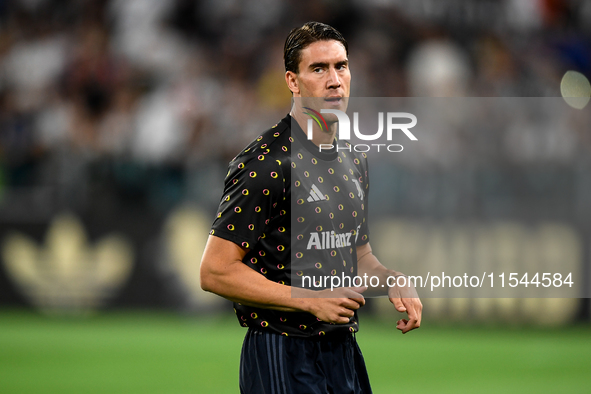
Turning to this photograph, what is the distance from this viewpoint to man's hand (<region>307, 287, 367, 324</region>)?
9.26 ft

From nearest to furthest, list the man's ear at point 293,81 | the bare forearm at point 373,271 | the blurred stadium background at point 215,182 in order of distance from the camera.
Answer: the man's ear at point 293,81 → the bare forearm at point 373,271 → the blurred stadium background at point 215,182

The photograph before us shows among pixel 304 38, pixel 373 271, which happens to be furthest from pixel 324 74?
pixel 373 271

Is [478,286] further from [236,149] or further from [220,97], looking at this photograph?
[220,97]

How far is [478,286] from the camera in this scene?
936 centimetres

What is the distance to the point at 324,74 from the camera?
3119 mm

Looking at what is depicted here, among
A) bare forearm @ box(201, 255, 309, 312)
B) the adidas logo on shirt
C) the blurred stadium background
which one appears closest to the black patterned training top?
the adidas logo on shirt

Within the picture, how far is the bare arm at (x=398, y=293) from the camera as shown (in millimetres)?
3057

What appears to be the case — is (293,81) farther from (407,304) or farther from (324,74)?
(407,304)

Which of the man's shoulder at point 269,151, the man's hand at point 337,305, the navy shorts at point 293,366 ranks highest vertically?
the man's shoulder at point 269,151

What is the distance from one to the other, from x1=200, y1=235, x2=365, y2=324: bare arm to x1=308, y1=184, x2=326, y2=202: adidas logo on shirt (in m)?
0.35

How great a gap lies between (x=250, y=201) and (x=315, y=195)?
319mm

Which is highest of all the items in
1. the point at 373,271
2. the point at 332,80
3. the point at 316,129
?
the point at 332,80

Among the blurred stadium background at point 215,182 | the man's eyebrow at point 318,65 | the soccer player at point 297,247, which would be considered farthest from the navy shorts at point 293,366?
the blurred stadium background at point 215,182

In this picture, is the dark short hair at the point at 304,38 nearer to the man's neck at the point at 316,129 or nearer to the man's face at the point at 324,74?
the man's face at the point at 324,74
